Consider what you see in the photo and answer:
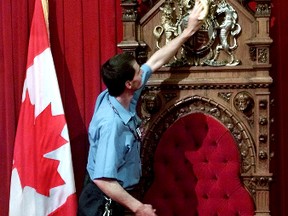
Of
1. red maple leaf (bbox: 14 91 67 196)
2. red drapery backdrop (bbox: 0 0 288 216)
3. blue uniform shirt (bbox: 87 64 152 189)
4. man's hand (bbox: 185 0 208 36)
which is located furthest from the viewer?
red drapery backdrop (bbox: 0 0 288 216)

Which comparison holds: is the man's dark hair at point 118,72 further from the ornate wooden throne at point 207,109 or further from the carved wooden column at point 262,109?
the carved wooden column at point 262,109

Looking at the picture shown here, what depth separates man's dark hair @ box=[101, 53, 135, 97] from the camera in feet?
9.65

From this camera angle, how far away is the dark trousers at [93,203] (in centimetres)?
303

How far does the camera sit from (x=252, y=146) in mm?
3162

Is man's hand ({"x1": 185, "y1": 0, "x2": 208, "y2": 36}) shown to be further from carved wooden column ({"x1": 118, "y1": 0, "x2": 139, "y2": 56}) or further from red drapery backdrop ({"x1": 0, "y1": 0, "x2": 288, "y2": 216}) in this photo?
red drapery backdrop ({"x1": 0, "y1": 0, "x2": 288, "y2": 216})

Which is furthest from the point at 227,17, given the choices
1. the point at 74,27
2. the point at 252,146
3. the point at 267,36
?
the point at 74,27

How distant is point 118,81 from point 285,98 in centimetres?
102

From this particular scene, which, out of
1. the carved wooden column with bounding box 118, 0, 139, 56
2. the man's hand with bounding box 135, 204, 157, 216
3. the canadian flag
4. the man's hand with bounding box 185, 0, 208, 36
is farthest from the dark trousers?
the man's hand with bounding box 185, 0, 208, 36

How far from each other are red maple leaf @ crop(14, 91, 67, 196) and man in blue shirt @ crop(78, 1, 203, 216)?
1.49 ft

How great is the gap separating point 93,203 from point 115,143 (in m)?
0.37

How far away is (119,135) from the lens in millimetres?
2926

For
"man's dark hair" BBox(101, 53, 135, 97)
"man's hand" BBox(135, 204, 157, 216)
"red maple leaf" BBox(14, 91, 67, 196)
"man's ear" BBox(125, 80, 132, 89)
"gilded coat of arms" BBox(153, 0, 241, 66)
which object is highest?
"gilded coat of arms" BBox(153, 0, 241, 66)

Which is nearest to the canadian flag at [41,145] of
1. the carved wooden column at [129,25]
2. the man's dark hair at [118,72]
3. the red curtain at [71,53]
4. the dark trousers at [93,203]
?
the red curtain at [71,53]

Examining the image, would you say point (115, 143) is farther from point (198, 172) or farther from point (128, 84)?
point (198, 172)
